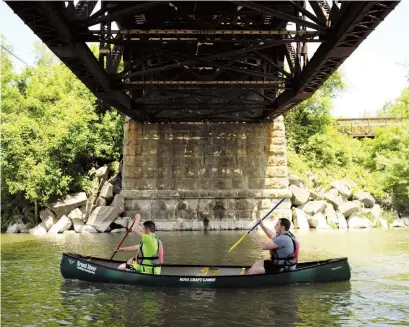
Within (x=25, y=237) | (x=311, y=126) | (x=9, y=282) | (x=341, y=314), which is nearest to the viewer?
(x=341, y=314)

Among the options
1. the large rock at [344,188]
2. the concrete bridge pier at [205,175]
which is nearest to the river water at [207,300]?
the concrete bridge pier at [205,175]

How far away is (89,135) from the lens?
3250 centimetres

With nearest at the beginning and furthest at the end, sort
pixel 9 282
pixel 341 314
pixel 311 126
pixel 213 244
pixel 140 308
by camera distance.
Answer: pixel 341 314 → pixel 140 308 → pixel 9 282 → pixel 213 244 → pixel 311 126

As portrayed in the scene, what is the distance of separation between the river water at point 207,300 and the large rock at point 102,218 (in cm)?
1122

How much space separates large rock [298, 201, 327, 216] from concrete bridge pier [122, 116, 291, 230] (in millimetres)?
2170

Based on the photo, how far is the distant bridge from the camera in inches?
1893

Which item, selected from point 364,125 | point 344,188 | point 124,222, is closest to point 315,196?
point 344,188

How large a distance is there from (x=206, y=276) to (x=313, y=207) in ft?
64.5

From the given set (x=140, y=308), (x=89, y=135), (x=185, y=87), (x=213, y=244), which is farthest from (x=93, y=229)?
(x=140, y=308)

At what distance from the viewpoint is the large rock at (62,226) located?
28.7m

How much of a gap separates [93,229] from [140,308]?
1930 centimetres

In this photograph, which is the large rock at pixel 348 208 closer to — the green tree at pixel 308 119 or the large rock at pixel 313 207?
the large rock at pixel 313 207

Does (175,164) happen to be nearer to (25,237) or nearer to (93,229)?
(93,229)

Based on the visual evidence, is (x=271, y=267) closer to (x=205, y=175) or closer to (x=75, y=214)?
(x=205, y=175)
